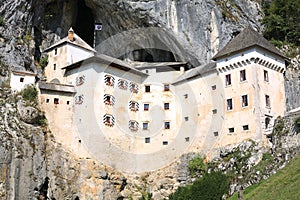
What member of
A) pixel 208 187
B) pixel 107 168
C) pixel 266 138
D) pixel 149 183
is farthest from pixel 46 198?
pixel 266 138

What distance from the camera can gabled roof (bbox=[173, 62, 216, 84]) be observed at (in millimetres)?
48812

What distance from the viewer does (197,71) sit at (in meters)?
50.0

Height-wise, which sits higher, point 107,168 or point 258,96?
point 258,96

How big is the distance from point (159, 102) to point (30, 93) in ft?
42.7

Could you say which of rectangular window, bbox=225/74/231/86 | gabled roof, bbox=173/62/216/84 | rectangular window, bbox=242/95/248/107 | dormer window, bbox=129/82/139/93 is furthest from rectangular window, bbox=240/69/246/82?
dormer window, bbox=129/82/139/93

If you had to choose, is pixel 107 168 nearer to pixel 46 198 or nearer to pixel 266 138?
pixel 46 198

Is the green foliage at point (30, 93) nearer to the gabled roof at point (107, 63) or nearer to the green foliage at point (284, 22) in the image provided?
the gabled roof at point (107, 63)

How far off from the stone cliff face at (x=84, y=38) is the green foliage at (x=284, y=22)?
1908 millimetres

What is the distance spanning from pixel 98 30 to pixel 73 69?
364 inches

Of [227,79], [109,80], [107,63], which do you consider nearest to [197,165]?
[227,79]

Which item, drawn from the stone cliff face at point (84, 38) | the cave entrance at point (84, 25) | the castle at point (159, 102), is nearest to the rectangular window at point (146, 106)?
the castle at point (159, 102)

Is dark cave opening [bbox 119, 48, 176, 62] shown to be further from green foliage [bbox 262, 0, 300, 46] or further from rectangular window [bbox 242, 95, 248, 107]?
rectangular window [bbox 242, 95, 248, 107]

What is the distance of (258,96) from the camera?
44406 mm

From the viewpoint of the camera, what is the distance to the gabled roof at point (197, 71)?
4881cm
